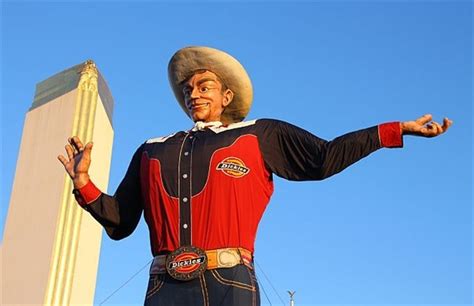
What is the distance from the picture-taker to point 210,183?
10.6ft

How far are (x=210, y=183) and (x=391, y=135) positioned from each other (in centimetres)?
79

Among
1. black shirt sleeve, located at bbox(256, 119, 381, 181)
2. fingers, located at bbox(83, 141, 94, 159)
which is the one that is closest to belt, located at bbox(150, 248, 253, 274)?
black shirt sleeve, located at bbox(256, 119, 381, 181)

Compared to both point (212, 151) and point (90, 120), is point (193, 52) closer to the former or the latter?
point (212, 151)

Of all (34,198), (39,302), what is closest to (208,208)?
(39,302)

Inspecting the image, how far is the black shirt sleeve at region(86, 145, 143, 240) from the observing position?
11.2 feet

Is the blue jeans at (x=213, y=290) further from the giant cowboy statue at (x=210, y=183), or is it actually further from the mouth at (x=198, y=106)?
the mouth at (x=198, y=106)

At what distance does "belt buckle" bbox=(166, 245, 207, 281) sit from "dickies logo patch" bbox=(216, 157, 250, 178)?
0.37 m

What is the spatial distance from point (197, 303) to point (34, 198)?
39.6 ft

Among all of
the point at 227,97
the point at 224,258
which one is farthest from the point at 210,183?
the point at 227,97

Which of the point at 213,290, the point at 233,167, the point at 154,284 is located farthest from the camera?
the point at 233,167

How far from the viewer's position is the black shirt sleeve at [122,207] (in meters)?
3.41

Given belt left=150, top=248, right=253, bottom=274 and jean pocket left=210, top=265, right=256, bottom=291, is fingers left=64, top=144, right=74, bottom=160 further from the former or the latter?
jean pocket left=210, top=265, right=256, bottom=291

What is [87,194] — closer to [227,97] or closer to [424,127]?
[227,97]

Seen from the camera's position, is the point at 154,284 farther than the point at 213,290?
Yes
